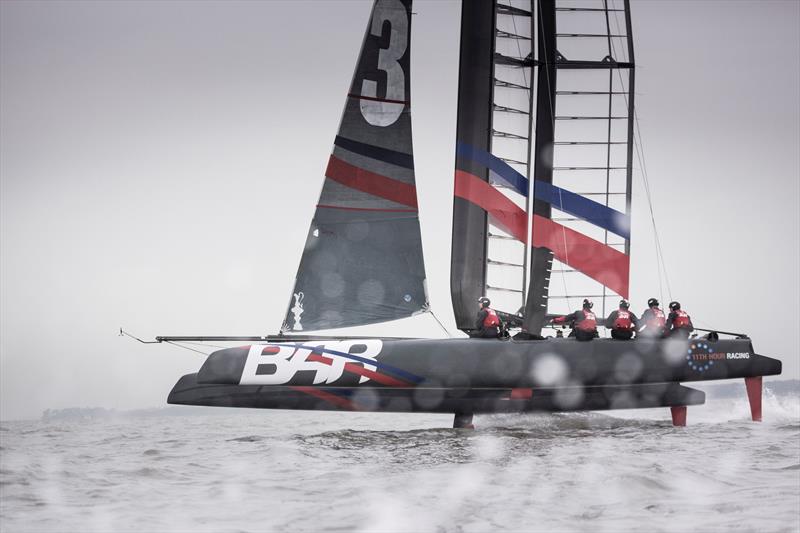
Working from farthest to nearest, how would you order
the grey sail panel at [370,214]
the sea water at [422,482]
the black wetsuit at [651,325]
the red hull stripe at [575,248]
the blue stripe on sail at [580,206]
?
1. the blue stripe on sail at [580,206]
2. the red hull stripe at [575,248]
3. the grey sail panel at [370,214]
4. the black wetsuit at [651,325]
5. the sea water at [422,482]

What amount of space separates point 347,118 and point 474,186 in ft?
7.03

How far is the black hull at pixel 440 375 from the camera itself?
11211 mm

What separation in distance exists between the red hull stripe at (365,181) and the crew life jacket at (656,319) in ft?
12.4

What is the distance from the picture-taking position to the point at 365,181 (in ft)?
42.7

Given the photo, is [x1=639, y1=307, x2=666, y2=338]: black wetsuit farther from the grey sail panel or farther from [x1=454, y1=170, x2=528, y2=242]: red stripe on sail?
the grey sail panel

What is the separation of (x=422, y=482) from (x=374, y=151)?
6.83m

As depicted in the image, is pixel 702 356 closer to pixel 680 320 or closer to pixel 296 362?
pixel 680 320

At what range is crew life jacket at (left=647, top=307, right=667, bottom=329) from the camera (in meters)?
12.5

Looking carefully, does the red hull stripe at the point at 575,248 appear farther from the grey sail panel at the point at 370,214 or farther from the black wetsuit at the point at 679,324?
the grey sail panel at the point at 370,214

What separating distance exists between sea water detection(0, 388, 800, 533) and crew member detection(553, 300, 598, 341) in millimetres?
1283

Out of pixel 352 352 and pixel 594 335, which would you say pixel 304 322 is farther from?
pixel 594 335

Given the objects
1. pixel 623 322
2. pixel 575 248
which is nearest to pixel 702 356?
pixel 623 322

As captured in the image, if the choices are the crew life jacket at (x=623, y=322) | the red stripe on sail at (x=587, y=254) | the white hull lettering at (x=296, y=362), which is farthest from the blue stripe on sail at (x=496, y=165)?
the white hull lettering at (x=296, y=362)

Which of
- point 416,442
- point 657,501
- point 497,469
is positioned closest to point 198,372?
point 416,442
